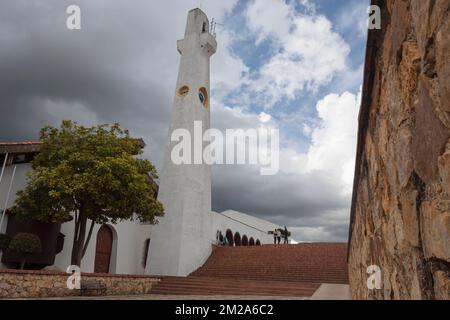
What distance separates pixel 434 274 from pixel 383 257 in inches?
36.7

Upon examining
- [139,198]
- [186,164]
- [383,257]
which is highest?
[186,164]

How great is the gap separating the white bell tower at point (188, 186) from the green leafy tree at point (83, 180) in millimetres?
4730

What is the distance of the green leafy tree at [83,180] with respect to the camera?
36.2ft

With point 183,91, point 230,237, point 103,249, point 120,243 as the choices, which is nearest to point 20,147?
point 103,249

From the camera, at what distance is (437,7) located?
3.43ft

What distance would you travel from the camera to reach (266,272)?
656 inches

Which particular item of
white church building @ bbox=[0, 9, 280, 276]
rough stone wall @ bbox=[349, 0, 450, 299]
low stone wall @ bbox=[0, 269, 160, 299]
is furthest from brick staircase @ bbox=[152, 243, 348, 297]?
rough stone wall @ bbox=[349, 0, 450, 299]

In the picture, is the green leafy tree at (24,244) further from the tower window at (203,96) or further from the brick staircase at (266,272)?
the tower window at (203,96)

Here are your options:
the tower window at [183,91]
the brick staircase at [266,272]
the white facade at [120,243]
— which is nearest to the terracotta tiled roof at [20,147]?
the white facade at [120,243]

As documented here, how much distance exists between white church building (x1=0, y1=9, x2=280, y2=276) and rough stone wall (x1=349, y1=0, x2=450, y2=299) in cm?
1464

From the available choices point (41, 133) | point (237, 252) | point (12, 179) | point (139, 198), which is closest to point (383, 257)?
point (139, 198)

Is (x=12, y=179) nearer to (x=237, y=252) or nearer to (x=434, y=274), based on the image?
(x=237, y=252)

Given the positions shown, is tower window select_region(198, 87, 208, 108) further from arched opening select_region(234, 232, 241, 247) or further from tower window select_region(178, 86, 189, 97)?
arched opening select_region(234, 232, 241, 247)

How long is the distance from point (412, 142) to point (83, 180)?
36.1 ft
